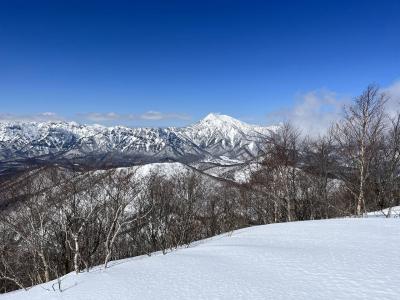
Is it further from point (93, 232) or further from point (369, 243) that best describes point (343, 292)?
point (93, 232)

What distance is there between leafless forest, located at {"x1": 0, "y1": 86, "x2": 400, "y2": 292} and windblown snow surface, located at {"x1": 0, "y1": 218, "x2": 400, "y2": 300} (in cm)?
625

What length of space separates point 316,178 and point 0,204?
31.8 m

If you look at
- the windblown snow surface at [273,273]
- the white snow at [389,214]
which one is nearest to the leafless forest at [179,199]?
the white snow at [389,214]

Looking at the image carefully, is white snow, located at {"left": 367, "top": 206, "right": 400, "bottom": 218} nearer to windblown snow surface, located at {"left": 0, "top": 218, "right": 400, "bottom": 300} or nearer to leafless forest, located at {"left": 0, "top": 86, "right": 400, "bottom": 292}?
leafless forest, located at {"left": 0, "top": 86, "right": 400, "bottom": 292}

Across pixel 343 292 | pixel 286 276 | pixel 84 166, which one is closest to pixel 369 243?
pixel 286 276

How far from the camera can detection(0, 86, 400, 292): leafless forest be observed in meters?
24.3

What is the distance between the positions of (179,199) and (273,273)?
3367 centimetres

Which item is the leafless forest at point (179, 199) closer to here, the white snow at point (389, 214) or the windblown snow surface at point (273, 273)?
the white snow at point (389, 214)

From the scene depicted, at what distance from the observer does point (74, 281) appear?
12.3 meters

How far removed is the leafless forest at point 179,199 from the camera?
24.3 m

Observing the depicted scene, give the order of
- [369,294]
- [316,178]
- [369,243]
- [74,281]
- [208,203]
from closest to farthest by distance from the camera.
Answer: [369,294], [369,243], [74,281], [316,178], [208,203]

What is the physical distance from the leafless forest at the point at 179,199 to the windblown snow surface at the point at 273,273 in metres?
6.25

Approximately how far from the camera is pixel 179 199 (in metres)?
42.2

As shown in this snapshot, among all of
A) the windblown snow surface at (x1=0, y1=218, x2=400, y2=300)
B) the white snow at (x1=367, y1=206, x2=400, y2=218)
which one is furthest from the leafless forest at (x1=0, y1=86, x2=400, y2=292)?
the windblown snow surface at (x1=0, y1=218, x2=400, y2=300)
